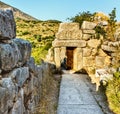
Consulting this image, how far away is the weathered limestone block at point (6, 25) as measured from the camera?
13.9 ft

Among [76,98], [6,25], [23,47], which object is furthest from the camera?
[76,98]

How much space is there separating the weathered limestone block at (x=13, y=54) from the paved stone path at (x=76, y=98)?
9.45 ft

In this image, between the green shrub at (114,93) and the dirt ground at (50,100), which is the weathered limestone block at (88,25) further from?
the green shrub at (114,93)

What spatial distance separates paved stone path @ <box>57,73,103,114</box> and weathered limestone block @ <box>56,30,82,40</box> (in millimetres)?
2497

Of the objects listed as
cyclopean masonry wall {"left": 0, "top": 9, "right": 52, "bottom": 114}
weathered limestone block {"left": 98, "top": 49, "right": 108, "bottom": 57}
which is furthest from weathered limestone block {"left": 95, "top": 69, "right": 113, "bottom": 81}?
cyclopean masonry wall {"left": 0, "top": 9, "right": 52, "bottom": 114}

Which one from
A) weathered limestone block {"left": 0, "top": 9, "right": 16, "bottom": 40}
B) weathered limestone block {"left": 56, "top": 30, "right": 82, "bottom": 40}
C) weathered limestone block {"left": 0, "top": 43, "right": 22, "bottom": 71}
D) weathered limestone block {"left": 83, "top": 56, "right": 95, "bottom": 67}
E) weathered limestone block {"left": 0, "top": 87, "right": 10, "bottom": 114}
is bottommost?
weathered limestone block {"left": 83, "top": 56, "right": 95, "bottom": 67}

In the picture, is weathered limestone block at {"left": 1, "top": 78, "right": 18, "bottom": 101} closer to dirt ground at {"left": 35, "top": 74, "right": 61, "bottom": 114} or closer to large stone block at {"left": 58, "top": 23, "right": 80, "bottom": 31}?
dirt ground at {"left": 35, "top": 74, "right": 61, "bottom": 114}

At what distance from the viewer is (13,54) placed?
15.7 feet

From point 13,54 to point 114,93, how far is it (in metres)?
4.71

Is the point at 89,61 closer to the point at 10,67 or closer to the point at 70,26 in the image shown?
the point at 70,26

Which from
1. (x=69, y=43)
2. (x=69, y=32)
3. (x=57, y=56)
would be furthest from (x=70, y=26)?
(x=57, y=56)

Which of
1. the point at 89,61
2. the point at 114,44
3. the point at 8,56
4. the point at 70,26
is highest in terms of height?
the point at 70,26

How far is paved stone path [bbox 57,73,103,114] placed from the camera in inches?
323

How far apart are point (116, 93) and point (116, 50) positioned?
19.7 feet
